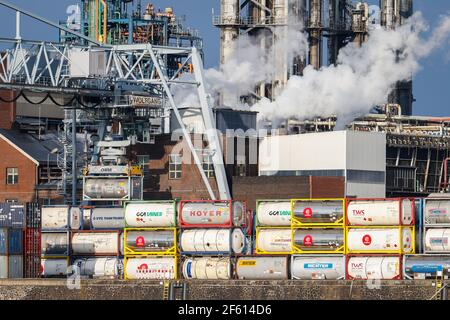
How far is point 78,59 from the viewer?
106m

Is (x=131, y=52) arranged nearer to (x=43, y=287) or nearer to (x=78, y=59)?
(x=78, y=59)

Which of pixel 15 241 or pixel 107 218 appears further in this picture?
pixel 107 218

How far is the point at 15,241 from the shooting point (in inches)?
3332

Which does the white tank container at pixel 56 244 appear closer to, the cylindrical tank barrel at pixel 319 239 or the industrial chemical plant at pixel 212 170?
the industrial chemical plant at pixel 212 170

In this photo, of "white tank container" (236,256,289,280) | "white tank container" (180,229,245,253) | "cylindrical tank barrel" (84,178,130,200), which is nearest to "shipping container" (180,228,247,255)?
"white tank container" (180,229,245,253)

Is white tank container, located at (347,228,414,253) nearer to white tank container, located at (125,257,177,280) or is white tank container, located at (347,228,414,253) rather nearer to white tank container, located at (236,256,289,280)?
white tank container, located at (236,256,289,280)

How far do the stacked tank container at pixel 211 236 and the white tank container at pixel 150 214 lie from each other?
25.7 inches

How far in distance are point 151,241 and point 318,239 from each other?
953 cm

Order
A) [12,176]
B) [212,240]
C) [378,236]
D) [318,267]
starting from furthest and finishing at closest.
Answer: [12,176]
[212,240]
[318,267]
[378,236]

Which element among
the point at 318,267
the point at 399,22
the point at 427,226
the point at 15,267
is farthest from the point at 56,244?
the point at 399,22

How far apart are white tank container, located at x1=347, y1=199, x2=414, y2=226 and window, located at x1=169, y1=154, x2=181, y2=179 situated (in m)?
36.7

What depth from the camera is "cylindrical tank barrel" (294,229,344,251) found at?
77.9 meters

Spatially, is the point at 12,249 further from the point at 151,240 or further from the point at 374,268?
the point at 374,268
